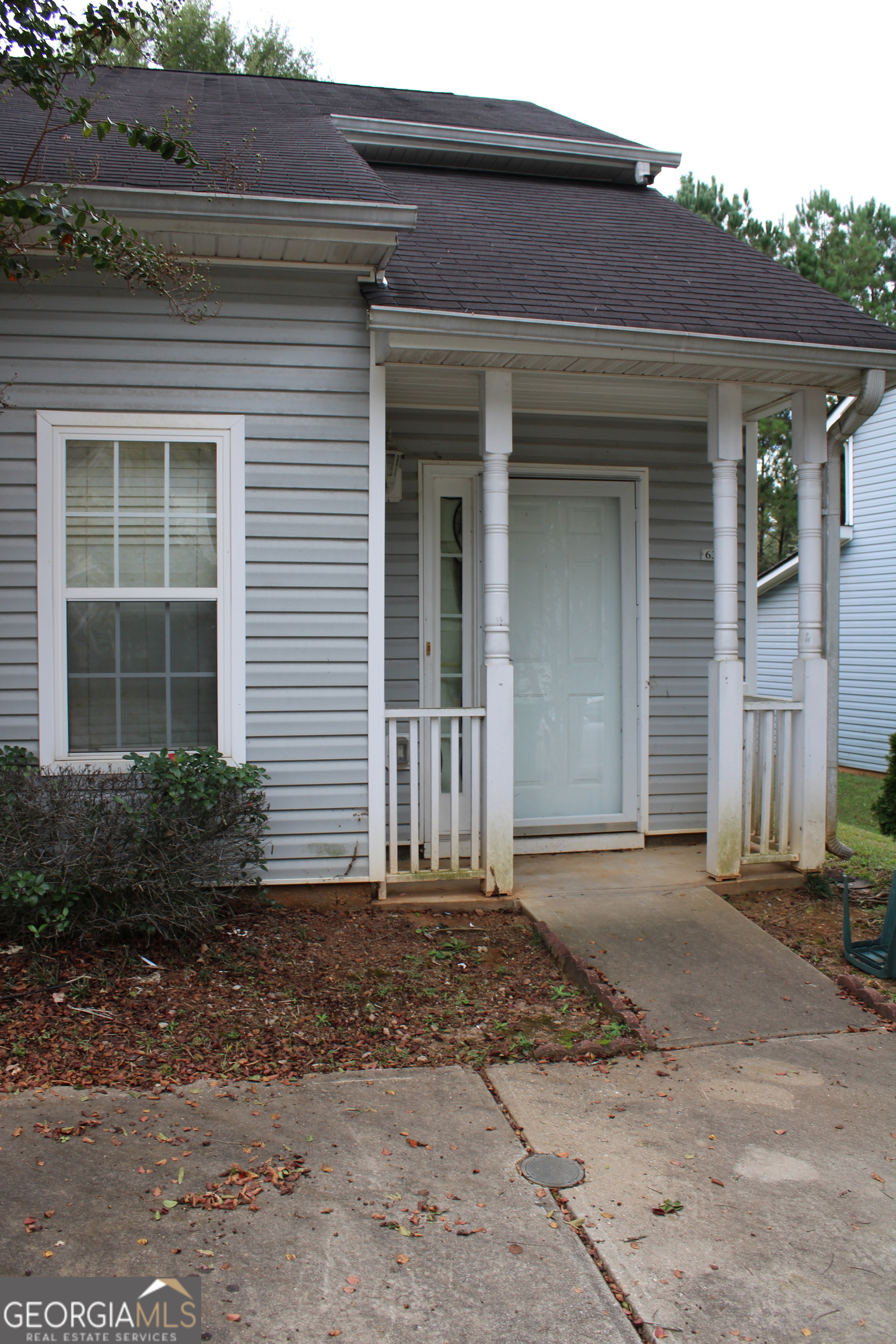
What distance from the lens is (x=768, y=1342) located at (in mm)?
2012

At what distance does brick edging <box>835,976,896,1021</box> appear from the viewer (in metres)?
3.77

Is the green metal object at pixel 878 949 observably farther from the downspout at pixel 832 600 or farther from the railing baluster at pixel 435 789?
the railing baluster at pixel 435 789

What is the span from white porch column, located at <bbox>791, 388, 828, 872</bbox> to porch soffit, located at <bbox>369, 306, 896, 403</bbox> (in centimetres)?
29

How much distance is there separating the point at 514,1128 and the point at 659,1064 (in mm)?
731

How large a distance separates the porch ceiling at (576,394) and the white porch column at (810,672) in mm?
312

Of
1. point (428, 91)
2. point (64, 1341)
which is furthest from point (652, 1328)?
point (428, 91)

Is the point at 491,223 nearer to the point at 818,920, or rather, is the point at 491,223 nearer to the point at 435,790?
the point at 435,790

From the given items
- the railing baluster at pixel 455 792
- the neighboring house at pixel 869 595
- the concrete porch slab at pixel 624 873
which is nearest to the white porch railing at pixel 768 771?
the concrete porch slab at pixel 624 873

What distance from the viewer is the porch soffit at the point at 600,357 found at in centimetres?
451

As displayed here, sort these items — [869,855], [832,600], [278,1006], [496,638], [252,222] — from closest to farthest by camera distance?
[278,1006] < [252,222] < [496,638] < [832,600] < [869,855]

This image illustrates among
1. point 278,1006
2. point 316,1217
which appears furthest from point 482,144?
point 316,1217

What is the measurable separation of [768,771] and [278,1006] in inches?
119

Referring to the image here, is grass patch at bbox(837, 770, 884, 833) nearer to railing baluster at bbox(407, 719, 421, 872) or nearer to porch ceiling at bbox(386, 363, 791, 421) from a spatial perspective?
porch ceiling at bbox(386, 363, 791, 421)

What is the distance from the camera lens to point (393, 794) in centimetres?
478
